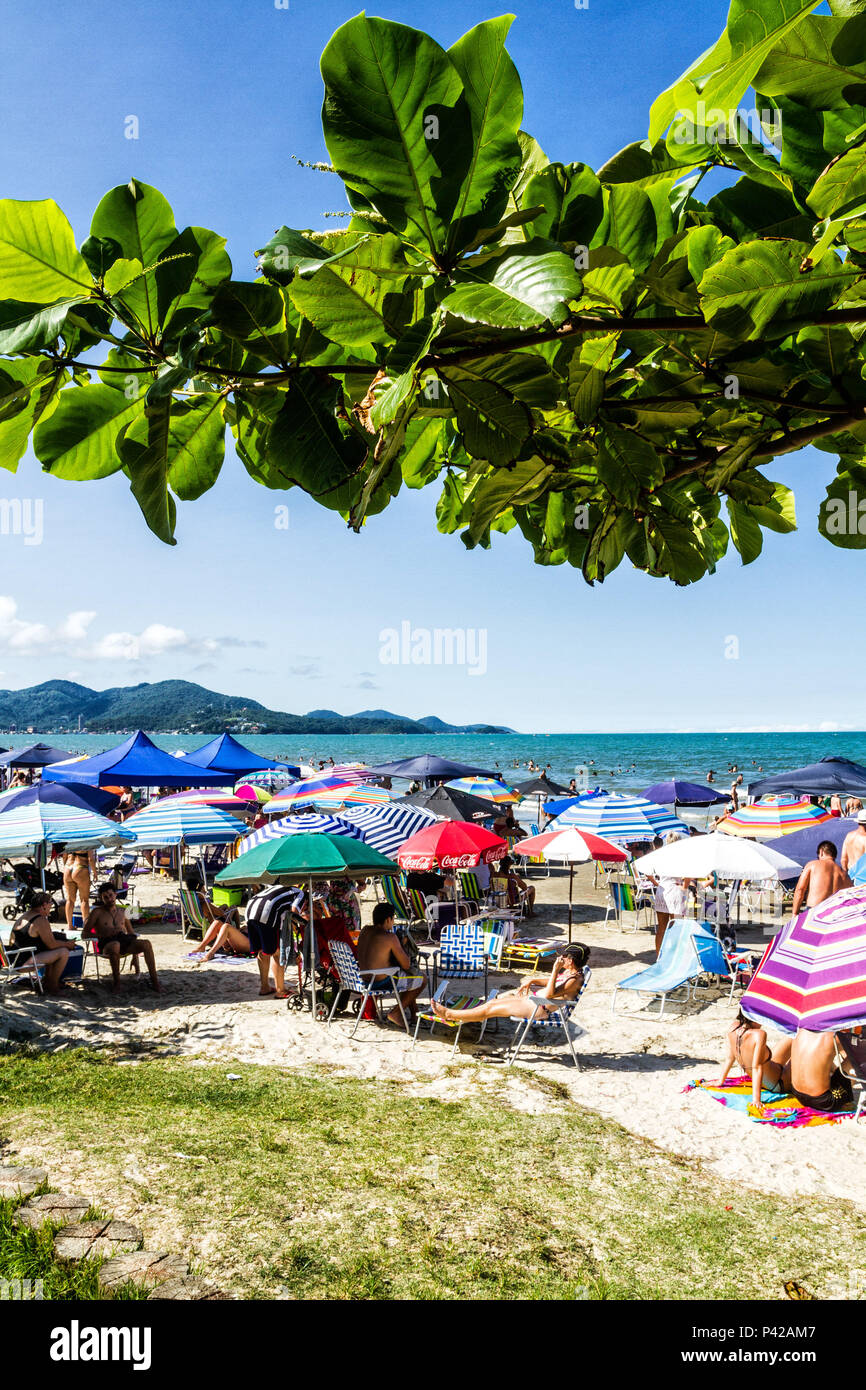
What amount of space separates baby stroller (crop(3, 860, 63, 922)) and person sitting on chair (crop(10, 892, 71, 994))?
6.71ft

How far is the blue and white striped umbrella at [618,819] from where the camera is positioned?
37.8 ft

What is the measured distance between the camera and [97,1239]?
13.4ft

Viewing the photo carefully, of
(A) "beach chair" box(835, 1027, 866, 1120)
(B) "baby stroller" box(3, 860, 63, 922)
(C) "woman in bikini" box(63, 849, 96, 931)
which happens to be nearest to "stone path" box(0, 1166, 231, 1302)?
(A) "beach chair" box(835, 1027, 866, 1120)

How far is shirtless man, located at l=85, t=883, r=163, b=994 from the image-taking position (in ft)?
31.5

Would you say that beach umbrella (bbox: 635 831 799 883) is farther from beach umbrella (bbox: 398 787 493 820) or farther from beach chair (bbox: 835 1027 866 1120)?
beach umbrella (bbox: 398 787 493 820)

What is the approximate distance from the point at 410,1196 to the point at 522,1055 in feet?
10.5

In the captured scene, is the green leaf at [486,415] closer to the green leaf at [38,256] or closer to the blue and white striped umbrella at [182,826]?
the green leaf at [38,256]

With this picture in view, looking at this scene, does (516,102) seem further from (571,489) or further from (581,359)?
(571,489)

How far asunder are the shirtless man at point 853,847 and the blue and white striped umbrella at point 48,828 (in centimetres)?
915

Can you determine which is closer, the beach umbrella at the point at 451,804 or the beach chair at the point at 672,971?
the beach chair at the point at 672,971

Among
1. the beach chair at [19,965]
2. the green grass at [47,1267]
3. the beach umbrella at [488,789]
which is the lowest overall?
the beach chair at [19,965]

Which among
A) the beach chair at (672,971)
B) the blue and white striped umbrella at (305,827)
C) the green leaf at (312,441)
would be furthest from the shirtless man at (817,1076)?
the green leaf at (312,441)

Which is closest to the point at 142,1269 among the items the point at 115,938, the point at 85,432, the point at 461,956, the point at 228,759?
the point at 85,432

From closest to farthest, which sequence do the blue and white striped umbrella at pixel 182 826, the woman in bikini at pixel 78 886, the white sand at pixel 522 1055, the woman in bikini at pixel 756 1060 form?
1. the white sand at pixel 522 1055
2. the woman in bikini at pixel 756 1060
3. the blue and white striped umbrella at pixel 182 826
4. the woman in bikini at pixel 78 886
